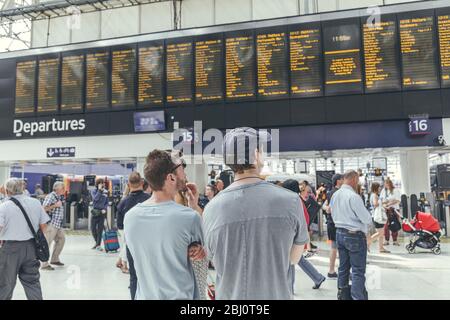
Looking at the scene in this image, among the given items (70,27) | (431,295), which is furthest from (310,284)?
(70,27)

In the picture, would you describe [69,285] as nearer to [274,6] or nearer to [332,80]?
[332,80]

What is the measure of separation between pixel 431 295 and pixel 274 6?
798cm

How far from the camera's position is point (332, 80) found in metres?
7.97

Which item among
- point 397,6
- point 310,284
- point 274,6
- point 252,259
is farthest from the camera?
point 274,6

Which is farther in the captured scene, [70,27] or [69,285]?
[70,27]

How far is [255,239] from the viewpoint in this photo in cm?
172

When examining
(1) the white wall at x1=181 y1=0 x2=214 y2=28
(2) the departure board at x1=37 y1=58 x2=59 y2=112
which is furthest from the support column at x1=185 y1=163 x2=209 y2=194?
(1) the white wall at x1=181 y1=0 x2=214 y2=28

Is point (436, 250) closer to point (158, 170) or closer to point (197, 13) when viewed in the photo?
point (158, 170)

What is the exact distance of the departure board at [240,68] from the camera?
836 centimetres

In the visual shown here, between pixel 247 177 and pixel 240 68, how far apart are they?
6905mm

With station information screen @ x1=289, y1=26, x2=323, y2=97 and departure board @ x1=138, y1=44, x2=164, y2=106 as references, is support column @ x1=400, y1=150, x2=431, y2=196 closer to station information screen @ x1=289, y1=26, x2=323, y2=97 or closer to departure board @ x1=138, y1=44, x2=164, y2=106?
station information screen @ x1=289, y1=26, x2=323, y2=97

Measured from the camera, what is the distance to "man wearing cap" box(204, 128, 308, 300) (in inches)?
67.6
